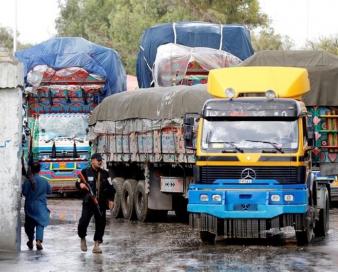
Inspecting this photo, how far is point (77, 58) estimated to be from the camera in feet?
116

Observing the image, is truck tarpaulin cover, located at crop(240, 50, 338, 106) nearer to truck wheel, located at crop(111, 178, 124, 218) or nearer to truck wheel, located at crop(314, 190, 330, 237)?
truck wheel, located at crop(111, 178, 124, 218)

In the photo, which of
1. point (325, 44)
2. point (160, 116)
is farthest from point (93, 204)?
point (325, 44)

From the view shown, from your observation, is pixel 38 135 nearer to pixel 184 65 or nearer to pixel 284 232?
pixel 184 65

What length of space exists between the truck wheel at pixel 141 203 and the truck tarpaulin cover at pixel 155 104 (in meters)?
1.62

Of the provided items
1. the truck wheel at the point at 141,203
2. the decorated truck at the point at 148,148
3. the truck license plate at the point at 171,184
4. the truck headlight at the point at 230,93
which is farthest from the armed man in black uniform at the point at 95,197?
the truck wheel at the point at 141,203

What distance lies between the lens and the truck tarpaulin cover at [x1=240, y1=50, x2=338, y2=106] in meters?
26.5

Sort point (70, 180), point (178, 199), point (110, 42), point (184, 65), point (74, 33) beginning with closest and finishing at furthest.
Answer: point (178, 199) → point (184, 65) → point (70, 180) → point (110, 42) → point (74, 33)

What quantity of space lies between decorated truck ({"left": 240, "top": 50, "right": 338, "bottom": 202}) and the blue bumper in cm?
687

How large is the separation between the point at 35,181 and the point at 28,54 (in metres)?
17.5

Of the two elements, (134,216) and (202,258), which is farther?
(134,216)

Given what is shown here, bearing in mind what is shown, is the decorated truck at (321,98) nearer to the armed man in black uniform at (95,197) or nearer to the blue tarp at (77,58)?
the armed man in black uniform at (95,197)

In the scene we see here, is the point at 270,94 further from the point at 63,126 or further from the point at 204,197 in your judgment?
the point at 63,126

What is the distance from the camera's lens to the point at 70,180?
3531cm

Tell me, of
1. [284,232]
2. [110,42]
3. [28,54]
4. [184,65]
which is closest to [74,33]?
[110,42]
